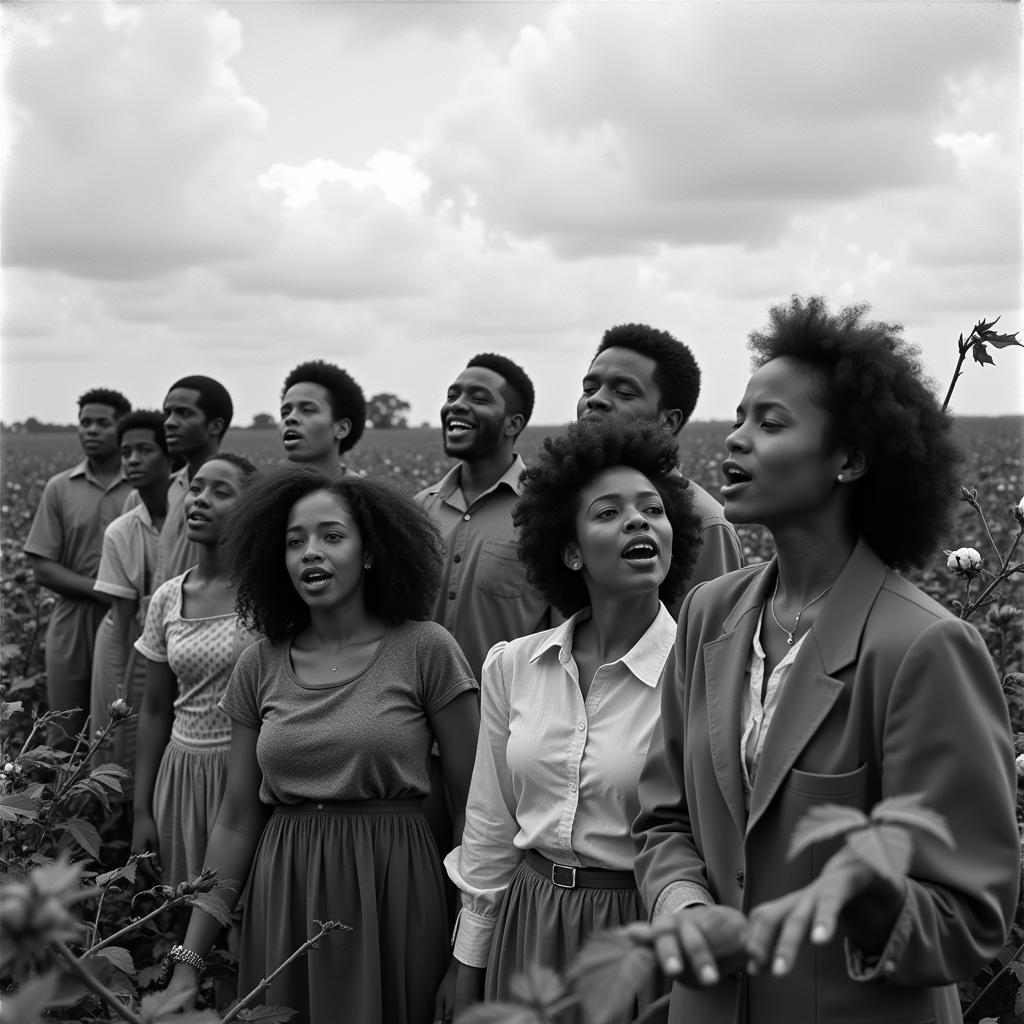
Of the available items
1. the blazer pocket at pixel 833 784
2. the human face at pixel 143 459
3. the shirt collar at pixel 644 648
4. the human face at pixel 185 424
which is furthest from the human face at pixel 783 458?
the human face at pixel 143 459

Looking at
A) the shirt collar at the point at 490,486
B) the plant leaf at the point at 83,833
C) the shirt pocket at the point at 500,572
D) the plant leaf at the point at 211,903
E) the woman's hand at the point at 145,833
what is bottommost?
the woman's hand at the point at 145,833

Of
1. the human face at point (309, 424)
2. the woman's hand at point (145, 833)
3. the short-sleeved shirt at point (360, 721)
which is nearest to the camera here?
the short-sleeved shirt at point (360, 721)

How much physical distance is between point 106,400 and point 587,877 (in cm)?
520

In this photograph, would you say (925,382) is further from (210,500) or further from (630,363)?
(210,500)

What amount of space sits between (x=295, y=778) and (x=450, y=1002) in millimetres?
711

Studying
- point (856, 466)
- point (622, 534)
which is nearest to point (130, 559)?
point (622, 534)

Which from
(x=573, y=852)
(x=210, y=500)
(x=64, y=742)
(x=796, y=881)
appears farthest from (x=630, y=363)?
(x=64, y=742)

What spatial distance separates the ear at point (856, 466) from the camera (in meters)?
2.07

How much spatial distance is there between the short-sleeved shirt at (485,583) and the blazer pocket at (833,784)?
2228 millimetres

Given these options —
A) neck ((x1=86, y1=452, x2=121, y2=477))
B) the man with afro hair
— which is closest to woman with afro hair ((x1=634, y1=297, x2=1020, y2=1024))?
the man with afro hair

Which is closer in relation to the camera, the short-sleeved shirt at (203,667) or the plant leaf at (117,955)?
the plant leaf at (117,955)

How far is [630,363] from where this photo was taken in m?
4.18

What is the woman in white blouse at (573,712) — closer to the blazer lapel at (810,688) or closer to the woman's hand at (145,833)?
the blazer lapel at (810,688)

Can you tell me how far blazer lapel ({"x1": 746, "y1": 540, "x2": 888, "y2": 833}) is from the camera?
1.87m
